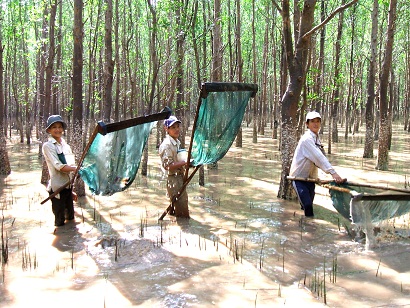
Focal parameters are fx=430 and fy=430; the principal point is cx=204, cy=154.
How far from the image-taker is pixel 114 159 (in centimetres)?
530

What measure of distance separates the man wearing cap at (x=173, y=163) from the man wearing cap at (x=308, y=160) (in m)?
1.57

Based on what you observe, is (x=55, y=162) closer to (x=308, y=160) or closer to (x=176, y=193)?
(x=176, y=193)

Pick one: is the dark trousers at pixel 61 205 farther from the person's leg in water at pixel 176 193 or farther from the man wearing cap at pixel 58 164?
the person's leg in water at pixel 176 193

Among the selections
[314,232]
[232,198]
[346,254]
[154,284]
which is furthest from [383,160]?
[154,284]

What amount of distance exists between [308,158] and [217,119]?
135 centimetres

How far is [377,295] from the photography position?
3.56 metres

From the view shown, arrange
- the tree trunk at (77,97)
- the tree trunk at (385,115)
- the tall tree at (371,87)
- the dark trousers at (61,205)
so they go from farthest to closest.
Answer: the tall tree at (371,87) → the tree trunk at (385,115) → the tree trunk at (77,97) → the dark trousers at (61,205)

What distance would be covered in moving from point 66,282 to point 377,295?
2.71 metres

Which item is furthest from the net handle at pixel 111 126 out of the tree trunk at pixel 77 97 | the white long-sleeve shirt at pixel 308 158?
the tree trunk at pixel 77 97

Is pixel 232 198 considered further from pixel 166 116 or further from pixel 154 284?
pixel 154 284

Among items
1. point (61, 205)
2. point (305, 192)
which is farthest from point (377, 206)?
point (61, 205)

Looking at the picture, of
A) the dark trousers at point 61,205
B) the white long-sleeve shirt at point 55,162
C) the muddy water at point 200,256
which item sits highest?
the white long-sleeve shirt at point 55,162

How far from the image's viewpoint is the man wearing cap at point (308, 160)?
18.7ft

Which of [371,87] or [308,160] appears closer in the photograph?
[308,160]
